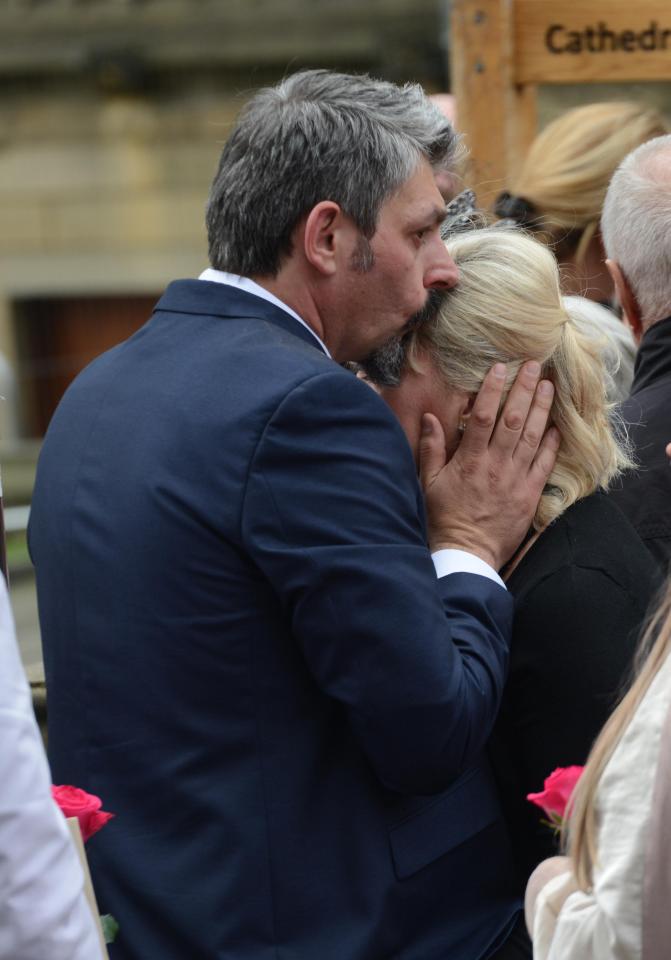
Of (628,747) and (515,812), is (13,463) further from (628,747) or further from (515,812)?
(628,747)

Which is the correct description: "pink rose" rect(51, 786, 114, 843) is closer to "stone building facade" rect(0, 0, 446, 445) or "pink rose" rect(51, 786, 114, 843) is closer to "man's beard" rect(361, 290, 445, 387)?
"man's beard" rect(361, 290, 445, 387)

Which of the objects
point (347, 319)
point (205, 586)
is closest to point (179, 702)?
point (205, 586)

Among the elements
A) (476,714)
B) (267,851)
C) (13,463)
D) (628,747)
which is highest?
(628,747)

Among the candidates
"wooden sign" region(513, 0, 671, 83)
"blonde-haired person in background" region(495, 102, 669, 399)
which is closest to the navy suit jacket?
"blonde-haired person in background" region(495, 102, 669, 399)

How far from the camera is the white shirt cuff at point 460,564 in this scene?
2.09m

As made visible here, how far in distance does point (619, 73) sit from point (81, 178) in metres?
9.49

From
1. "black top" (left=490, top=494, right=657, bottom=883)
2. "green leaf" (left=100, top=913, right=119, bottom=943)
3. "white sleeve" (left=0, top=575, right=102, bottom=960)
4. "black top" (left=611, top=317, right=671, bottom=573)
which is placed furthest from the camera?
"black top" (left=611, top=317, right=671, bottom=573)

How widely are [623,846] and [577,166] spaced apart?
2745 millimetres

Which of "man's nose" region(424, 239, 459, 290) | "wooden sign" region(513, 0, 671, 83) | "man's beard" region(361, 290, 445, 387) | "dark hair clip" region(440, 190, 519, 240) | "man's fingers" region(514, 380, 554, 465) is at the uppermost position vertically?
"wooden sign" region(513, 0, 671, 83)

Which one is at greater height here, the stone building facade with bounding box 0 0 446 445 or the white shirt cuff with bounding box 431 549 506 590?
the white shirt cuff with bounding box 431 549 506 590

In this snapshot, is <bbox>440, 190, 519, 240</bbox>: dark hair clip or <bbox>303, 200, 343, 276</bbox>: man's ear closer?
<bbox>303, 200, 343, 276</bbox>: man's ear

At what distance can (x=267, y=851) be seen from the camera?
→ 1895mm

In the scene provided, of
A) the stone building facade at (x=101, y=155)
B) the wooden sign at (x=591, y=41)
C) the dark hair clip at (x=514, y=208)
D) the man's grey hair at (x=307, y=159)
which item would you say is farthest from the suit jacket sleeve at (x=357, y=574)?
the stone building facade at (x=101, y=155)

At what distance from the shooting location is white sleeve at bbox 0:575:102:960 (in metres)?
1.32
